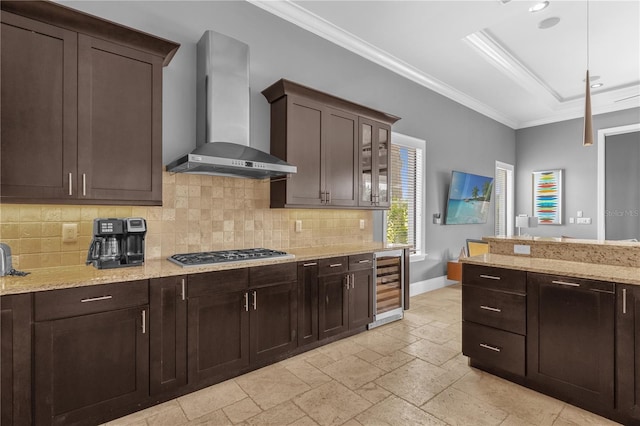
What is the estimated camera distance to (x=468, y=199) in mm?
5855

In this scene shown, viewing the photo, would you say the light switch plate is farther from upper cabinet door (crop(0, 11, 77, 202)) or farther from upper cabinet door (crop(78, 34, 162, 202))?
upper cabinet door (crop(0, 11, 77, 202))

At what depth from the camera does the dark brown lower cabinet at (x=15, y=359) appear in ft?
5.41

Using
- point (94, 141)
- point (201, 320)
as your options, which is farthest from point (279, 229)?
point (94, 141)

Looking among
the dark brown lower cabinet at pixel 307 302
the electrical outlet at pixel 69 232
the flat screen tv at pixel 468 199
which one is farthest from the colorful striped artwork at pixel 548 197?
the electrical outlet at pixel 69 232

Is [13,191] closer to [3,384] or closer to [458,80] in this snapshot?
[3,384]

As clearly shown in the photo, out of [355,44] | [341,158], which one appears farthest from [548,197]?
[341,158]

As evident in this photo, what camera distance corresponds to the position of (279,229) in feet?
11.1

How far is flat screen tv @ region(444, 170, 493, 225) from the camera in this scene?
5512mm

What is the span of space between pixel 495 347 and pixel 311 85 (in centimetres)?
313

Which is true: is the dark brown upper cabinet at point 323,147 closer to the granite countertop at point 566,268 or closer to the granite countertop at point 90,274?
the granite countertop at point 90,274

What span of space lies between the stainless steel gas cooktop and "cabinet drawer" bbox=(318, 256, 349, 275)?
0.37 m

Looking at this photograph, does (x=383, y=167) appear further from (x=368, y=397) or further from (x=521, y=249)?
(x=368, y=397)

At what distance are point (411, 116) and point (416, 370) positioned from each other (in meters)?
3.60

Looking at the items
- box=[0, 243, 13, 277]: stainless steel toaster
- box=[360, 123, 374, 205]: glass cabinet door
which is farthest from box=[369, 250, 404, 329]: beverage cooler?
box=[0, 243, 13, 277]: stainless steel toaster
